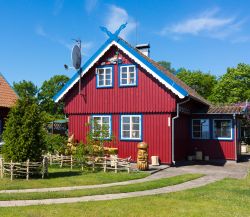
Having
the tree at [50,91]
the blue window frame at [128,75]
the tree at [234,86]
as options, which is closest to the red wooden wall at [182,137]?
the blue window frame at [128,75]

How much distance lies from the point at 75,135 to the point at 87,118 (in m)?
1.61

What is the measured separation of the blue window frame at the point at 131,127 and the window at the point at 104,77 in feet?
7.91

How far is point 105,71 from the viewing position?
846 inches

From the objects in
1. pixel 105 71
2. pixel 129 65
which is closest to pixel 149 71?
pixel 129 65

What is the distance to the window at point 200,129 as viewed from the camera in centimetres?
2231

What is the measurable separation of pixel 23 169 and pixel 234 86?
150 ft

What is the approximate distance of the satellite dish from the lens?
21.7m

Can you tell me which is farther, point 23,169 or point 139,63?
point 139,63

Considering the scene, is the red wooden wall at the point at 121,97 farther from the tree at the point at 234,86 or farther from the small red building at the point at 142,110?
the tree at the point at 234,86

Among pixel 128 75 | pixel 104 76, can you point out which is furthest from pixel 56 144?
pixel 128 75

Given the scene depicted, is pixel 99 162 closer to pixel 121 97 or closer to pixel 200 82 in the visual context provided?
pixel 121 97

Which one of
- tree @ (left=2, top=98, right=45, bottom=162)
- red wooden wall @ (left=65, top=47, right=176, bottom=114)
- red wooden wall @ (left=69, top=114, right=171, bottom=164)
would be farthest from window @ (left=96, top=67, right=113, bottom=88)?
tree @ (left=2, top=98, right=45, bottom=162)

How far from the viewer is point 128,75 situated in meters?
20.7

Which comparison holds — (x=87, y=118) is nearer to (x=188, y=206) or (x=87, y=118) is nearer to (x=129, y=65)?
(x=129, y=65)
